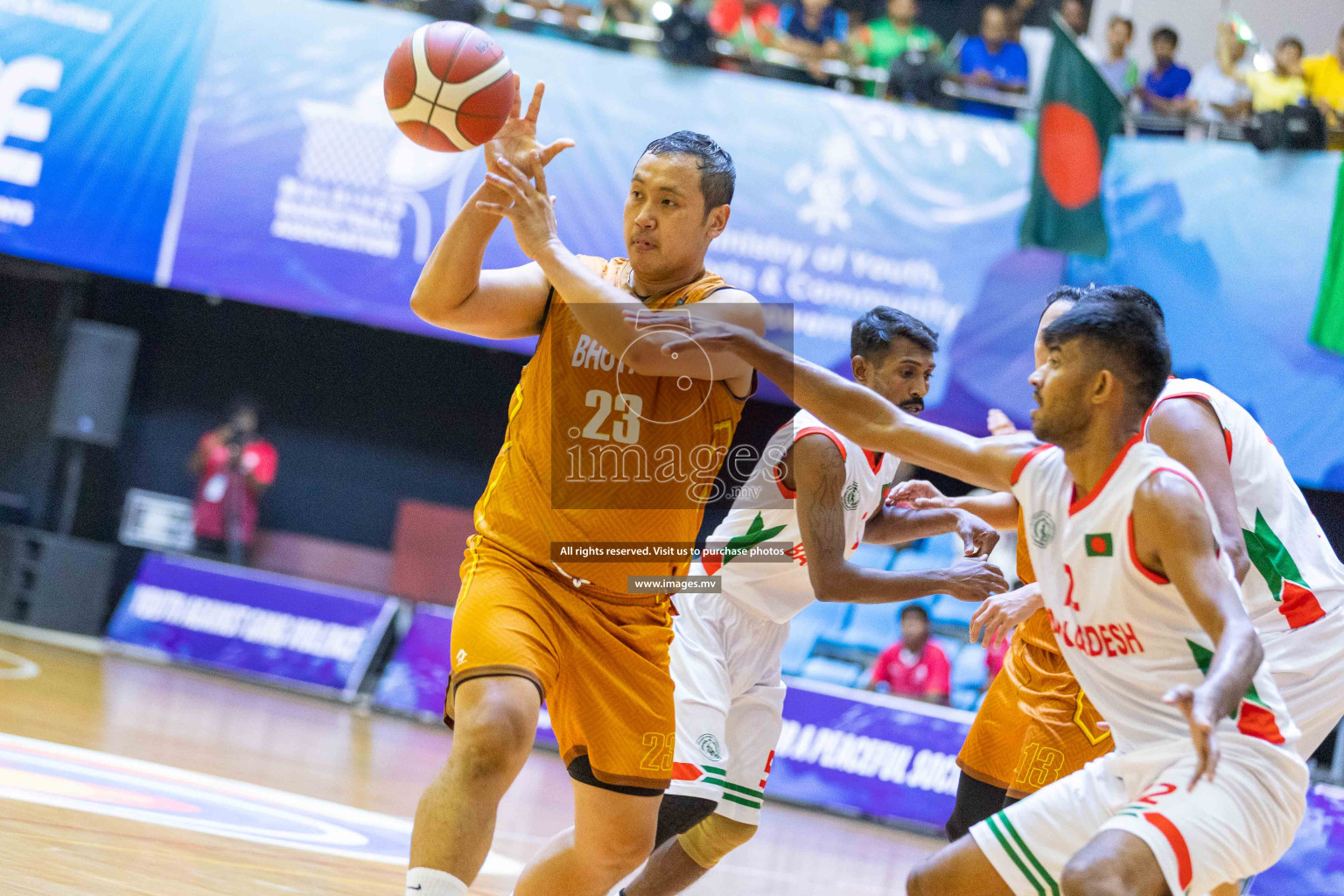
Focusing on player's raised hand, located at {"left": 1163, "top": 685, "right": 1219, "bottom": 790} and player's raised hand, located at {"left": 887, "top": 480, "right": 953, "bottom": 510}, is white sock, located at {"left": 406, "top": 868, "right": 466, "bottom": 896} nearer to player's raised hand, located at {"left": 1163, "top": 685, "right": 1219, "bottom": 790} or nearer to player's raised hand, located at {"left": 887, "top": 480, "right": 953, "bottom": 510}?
player's raised hand, located at {"left": 1163, "top": 685, "right": 1219, "bottom": 790}

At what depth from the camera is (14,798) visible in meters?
5.39

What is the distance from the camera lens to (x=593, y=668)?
3.64 metres

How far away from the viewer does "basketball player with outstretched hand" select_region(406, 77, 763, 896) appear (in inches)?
140

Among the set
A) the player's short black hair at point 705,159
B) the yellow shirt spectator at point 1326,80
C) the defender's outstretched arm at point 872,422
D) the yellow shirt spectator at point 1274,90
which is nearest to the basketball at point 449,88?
the player's short black hair at point 705,159

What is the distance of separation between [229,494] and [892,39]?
8517 mm

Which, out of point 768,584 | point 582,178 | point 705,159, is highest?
point 582,178

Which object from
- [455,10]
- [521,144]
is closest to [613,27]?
[455,10]

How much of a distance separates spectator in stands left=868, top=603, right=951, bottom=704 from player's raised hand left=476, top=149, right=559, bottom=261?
7544mm

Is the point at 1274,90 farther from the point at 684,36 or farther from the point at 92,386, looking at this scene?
the point at 92,386

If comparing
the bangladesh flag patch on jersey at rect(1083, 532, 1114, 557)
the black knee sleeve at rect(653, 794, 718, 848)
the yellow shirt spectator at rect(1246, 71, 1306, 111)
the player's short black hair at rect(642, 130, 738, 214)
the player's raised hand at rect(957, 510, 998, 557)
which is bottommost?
the black knee sleeve at rect(653, 794, 718, 848)

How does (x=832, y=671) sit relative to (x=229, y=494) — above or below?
below

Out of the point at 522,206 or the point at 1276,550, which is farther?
the point at 1276,550

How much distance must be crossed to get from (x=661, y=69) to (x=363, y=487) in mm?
6134

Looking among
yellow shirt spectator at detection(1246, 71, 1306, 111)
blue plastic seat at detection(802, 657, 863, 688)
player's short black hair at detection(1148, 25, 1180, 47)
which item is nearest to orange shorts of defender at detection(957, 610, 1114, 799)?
blue plastic seat at detection(802, 657, 863, 688)
